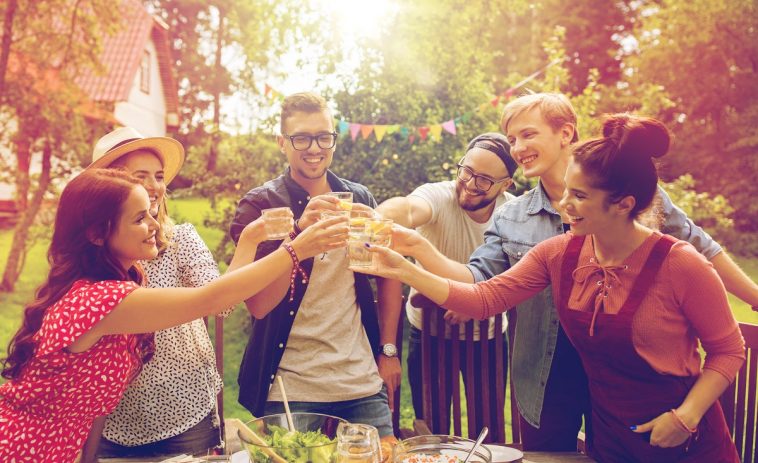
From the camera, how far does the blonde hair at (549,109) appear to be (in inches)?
118

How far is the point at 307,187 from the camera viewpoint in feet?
10.5

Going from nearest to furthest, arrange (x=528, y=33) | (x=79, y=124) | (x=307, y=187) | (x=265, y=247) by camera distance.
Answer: (x=265, y=247)
(x=307, y=187)
(x=79, y=124)
(x=528, y=33)

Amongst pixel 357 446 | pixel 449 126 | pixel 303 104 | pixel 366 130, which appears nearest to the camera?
pixel 357 446

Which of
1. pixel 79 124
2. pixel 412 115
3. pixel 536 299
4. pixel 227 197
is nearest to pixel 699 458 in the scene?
pixel 536 299

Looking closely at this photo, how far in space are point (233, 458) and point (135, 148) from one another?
1428 millimetres

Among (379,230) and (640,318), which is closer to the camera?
(640,318)

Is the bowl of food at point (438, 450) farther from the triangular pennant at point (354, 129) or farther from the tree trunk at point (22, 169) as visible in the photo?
the tree trunk at point (22, 169)

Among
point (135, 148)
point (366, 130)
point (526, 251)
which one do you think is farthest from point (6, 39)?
point (526, 251)

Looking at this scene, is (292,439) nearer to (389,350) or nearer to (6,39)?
(389,350)

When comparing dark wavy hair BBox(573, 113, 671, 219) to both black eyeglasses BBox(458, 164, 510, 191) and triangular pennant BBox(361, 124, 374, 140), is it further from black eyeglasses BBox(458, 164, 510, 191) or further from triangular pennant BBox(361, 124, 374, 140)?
triangular pennant BBox(361, 124, 374, 140)

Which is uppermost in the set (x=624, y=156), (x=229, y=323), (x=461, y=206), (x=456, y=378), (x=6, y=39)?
(x=6, y=39)

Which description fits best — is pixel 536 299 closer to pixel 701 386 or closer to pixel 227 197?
pixel 701 386

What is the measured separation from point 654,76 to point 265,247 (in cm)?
1206

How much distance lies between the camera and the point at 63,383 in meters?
2.16
